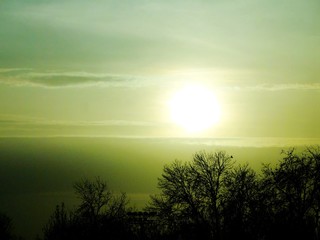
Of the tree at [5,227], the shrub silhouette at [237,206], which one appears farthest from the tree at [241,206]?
the tree at [5,227]

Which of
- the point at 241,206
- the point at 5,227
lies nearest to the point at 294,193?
the point at 241,206

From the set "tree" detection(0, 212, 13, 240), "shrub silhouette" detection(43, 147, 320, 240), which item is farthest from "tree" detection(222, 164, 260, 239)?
"tree" detection(0, 212, 13, 240)

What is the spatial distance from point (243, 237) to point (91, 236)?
21725 mm

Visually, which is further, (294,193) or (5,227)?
(5,227)

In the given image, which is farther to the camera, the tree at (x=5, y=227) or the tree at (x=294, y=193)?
the tree at (x=5, y=227)

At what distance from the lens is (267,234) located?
39344mm

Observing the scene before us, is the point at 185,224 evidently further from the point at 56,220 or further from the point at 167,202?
the point at 56,220

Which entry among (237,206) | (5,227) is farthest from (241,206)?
(5,227)

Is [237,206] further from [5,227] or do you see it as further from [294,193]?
[5,227]

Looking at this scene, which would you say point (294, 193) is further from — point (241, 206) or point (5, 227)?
point (5, 227)

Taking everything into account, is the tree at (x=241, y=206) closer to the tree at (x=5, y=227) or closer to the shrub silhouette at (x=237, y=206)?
the shrub silhouette at (x=237, y=206)

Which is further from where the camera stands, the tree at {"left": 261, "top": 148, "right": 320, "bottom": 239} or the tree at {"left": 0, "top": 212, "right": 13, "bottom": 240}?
the tree at {"left": 0, "top": 212, "right": 13, "bottom": 240}

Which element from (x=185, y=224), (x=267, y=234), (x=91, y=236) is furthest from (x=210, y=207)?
(x=91, y=236)

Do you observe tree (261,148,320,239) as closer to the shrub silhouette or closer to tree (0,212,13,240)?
the shrub silhouette
